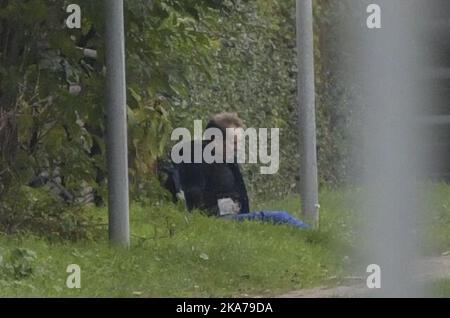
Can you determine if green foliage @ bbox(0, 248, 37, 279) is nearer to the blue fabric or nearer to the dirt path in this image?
Result: the dirt path

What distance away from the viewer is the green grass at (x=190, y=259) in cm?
890

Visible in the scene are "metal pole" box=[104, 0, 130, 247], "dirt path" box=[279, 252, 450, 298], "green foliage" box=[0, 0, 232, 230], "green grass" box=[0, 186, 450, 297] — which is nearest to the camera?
"green grass" box=[0, 186, 450, 297]

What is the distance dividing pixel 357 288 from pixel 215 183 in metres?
3.17

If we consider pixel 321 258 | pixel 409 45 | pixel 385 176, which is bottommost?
pixel 321 258

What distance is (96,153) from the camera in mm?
11078

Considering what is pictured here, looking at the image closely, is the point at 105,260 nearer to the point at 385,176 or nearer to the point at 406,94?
the point at 385,176

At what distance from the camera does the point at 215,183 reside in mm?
12547

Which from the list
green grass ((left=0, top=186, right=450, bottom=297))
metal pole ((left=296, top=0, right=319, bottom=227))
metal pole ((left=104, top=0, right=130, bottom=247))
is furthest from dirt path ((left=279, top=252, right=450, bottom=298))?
metal pole ((left=296, top=0, right=319, bottom=227))

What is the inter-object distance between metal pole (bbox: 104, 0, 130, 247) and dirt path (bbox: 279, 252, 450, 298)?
4.27ft

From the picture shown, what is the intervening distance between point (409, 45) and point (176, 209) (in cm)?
228

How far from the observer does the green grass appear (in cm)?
890
